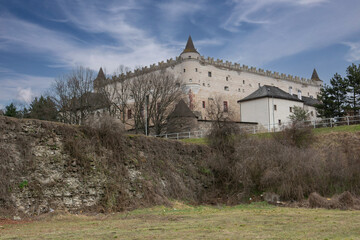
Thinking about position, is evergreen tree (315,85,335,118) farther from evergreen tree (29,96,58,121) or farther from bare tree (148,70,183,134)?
evergreen tree (29,96,58,121)

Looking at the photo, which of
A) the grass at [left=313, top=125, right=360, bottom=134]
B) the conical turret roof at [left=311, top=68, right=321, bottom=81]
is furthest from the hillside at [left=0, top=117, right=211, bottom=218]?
the conical turret roof at [left=311, top=68, right=321, bottom=81]

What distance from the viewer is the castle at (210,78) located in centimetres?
6172

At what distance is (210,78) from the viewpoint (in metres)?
64.4

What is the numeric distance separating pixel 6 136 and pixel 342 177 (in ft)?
58.8

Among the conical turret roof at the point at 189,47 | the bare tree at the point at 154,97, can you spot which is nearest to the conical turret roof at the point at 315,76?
the conical turret roof at the point at 189,47

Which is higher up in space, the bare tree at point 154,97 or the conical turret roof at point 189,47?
the conical turret roof at point 189,47

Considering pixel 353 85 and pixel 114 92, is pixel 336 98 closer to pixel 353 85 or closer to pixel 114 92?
pixel 353 85

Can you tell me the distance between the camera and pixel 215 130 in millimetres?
29031

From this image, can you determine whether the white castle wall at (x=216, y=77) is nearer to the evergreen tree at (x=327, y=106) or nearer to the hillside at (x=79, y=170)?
the evergreen tree at (x=327, y=106)

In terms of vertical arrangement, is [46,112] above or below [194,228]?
above

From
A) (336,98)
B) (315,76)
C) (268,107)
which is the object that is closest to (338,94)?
(336,98)

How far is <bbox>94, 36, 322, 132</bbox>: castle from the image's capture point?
61719 millimetres

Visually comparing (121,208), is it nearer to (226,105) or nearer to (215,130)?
(215,130)

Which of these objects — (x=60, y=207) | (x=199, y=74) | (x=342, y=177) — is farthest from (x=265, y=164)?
(x=199, y=74)
